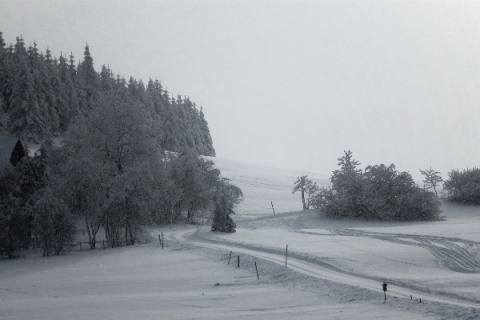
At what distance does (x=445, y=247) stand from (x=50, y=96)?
6048 centimetres

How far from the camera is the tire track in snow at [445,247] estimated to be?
76.8 feet

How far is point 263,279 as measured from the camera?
2102 cm

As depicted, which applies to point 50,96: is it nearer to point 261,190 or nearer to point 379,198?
point 261,190

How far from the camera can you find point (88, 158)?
3478 cm

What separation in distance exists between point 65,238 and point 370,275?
2421 cm

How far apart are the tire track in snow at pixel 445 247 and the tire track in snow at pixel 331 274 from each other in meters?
6.53

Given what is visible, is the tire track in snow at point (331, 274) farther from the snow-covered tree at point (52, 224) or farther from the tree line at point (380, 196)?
the tree line at point (380, 196)

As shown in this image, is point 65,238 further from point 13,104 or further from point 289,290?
point 13,104

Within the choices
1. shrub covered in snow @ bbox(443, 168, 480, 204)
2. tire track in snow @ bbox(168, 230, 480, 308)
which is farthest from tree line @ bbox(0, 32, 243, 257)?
shrub covered in snow @ bbox(443, 168, 480, 204)

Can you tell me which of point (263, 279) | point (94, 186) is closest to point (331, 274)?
point (263, 279)

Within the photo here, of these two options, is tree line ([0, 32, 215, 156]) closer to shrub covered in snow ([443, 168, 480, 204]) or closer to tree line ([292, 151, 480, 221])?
tree line ([292, 151, 480, 221])

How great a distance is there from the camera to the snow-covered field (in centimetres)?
1480

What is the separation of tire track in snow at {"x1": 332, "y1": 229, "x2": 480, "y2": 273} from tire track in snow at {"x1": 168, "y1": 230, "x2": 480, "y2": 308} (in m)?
6.53

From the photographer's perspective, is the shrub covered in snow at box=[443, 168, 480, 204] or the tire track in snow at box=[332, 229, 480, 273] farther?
the shrub covered in snow at box=[443, 168, 480, 204]
